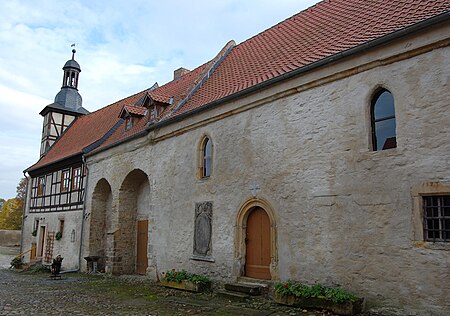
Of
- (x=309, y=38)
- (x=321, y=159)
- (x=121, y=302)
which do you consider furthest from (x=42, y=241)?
(x=321, y=159)

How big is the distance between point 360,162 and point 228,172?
3.92 meters

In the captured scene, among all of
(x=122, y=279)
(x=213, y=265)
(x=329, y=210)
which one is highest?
(x=329, y=210)

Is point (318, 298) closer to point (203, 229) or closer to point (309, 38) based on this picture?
point (203, 229)

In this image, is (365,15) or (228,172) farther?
(228,172)

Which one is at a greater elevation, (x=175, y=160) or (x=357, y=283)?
(x=175, y=160)

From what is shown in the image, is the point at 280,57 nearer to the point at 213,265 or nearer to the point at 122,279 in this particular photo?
the point at 213,265

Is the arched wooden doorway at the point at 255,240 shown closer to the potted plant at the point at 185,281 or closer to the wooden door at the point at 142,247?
the potted plant at the point at 185,281

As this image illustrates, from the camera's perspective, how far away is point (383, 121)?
7609mm

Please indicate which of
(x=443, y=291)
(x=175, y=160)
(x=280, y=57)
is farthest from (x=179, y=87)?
(x=443, y=291)

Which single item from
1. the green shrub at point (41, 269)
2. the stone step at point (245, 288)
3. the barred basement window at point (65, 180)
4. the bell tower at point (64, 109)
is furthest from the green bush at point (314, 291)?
the bell tower at point (64, 109)

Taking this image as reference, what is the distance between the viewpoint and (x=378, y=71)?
762cm

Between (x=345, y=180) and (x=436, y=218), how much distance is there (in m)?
1.77

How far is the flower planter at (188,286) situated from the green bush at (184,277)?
2.4 inches

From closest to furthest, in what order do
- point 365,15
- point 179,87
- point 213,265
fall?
point 365,15 → point 213,265 → point 179,87
